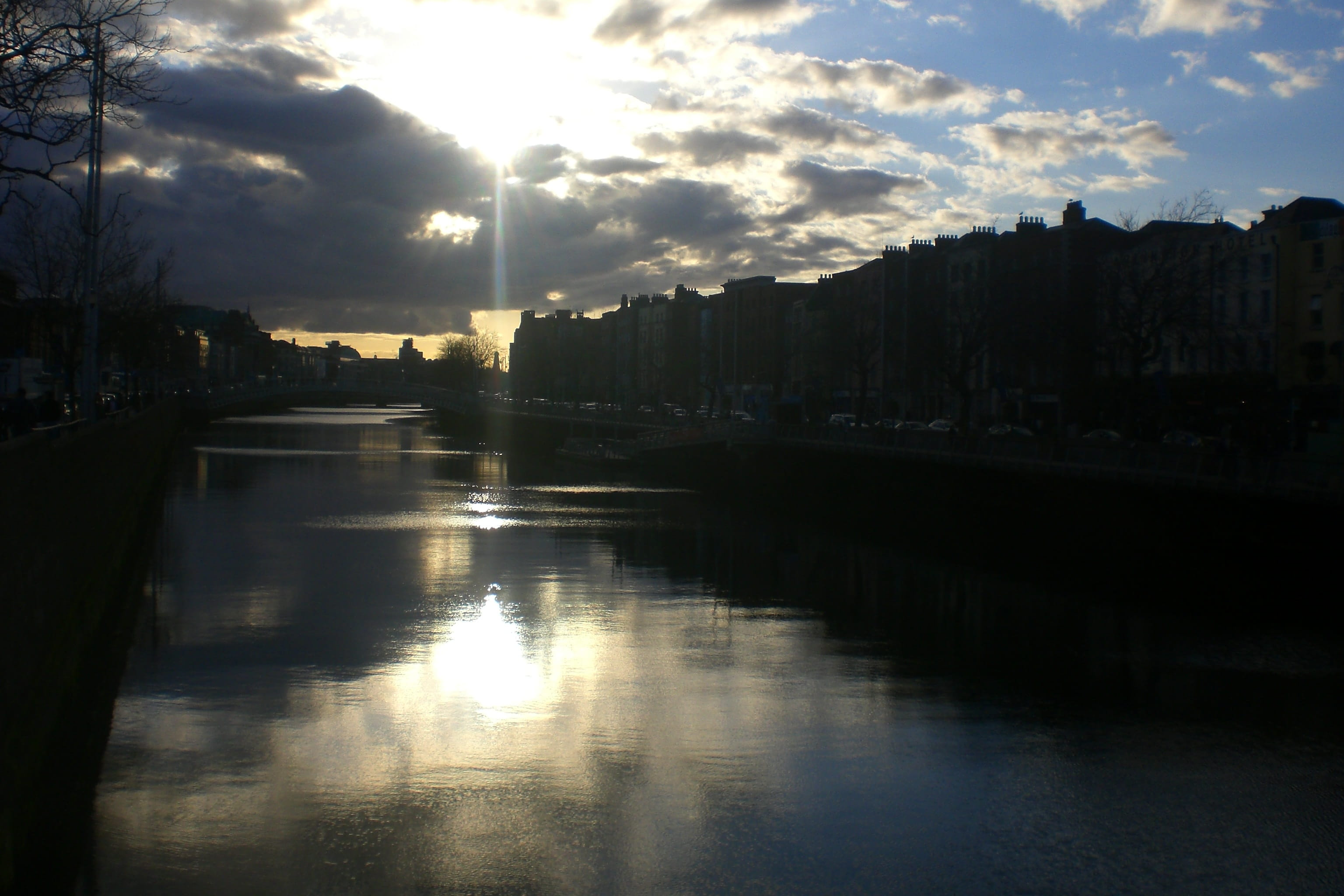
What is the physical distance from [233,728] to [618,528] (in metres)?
22.2

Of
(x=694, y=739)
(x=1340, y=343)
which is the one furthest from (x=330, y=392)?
(x=694, y=739)

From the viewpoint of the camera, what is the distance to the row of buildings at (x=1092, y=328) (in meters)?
39.6

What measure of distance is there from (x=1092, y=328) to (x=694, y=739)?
1433 inches

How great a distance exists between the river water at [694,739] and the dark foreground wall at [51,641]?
36cm

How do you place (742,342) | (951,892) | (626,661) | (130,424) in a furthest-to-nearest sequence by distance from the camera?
1. (742,342)
2. (130,424)
3. (626,661)
4. (951,892)

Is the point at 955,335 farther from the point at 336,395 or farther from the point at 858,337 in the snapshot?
the point at 336,395

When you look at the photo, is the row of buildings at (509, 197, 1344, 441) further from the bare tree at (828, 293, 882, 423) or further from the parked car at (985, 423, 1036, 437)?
the parked car at (985, 423, 1036, 437)

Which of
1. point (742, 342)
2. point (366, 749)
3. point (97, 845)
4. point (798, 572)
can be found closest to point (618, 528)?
point (798, 572)

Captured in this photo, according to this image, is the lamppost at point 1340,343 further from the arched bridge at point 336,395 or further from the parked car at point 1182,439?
the arched bridge at point 336,395

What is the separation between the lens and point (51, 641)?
37.4 feet

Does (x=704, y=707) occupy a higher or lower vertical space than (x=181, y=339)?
lower

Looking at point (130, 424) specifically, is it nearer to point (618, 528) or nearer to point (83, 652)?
point (618, 528)

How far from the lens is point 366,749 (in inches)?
451

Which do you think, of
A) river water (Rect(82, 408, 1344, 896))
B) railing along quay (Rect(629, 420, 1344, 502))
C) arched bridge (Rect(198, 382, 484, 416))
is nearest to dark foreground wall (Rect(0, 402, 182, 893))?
river water (Rect(82, 408, 1344, 896))
